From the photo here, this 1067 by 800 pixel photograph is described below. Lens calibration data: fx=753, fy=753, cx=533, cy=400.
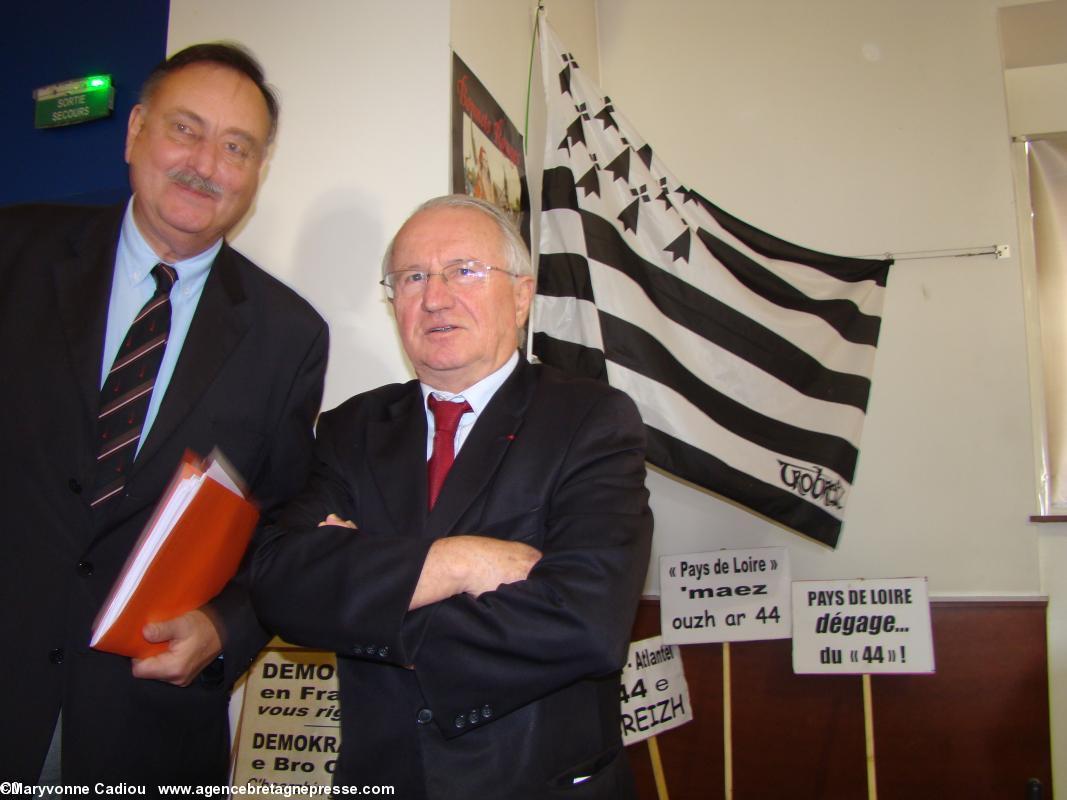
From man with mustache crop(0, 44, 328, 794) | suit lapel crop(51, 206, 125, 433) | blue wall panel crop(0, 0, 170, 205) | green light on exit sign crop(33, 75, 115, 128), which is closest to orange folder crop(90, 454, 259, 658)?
man with mustache crop(0, 44, 328, 794)

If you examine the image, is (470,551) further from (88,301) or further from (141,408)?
(88,301)

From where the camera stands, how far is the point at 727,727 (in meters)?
3.07

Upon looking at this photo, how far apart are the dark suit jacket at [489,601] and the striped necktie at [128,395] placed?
0.30 metres

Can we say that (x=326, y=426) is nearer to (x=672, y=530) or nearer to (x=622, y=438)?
(x=622, y=438)

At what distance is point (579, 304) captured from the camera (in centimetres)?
257

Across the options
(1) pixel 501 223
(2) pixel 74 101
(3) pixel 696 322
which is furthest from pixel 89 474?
(3) pixel 696 322

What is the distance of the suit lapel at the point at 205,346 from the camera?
137cm

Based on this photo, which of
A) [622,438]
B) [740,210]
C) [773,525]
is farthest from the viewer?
[740,210]

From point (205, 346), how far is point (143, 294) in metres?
0.17

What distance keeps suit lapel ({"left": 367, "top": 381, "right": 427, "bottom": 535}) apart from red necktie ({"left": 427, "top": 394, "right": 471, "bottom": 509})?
0.02 metres

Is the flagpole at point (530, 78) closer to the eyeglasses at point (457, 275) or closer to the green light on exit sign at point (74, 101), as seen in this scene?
the green light on exit sign at point (74, 101)

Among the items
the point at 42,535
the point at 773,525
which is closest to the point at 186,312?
the point at 42,535

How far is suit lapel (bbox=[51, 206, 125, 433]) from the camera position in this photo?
1.33 m

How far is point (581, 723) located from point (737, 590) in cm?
225
